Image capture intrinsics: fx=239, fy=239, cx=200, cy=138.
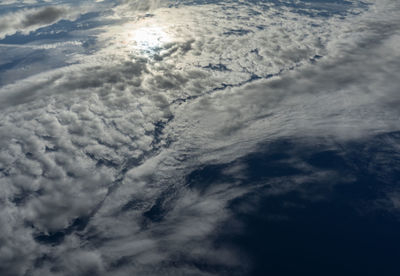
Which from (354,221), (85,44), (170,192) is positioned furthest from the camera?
(85,44)

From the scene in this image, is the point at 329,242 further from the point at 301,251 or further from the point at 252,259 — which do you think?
the point at 252,259

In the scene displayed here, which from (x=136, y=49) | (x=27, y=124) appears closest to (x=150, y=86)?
(x=27, y=124)

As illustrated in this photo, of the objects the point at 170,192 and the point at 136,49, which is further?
the point at 136,49

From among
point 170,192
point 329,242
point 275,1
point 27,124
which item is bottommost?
point 329,242

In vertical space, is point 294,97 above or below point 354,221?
above

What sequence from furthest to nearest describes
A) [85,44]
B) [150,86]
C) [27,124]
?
[85,44] < [150,86] < [27,124]

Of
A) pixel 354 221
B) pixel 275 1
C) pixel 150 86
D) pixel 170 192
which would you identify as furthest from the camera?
pixel 275 1

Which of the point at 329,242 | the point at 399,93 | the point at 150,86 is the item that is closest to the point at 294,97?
the point at 399,93

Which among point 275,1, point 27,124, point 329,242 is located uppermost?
point 275,1

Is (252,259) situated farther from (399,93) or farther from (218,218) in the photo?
(399,93)
